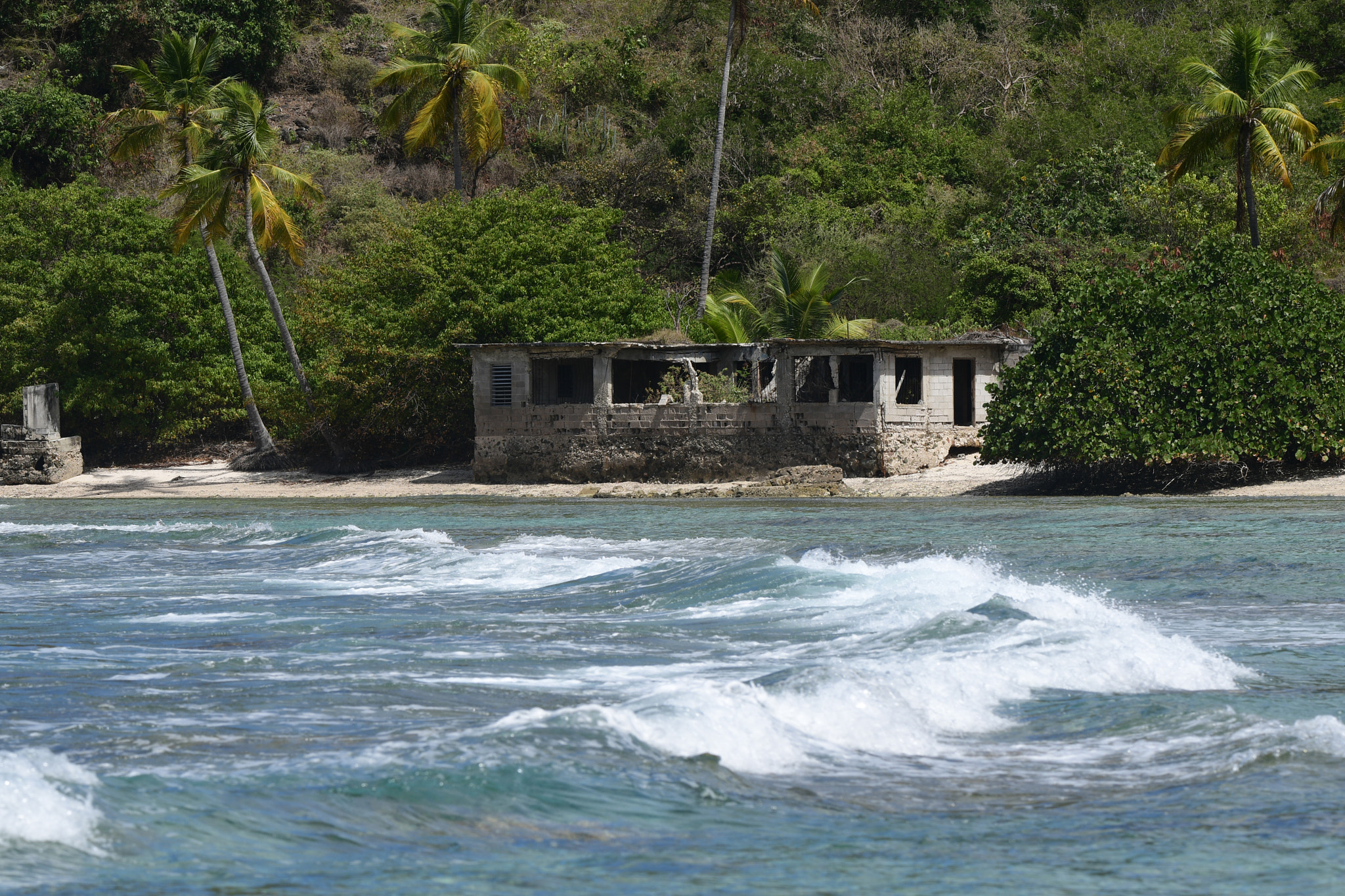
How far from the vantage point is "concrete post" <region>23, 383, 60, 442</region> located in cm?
3384

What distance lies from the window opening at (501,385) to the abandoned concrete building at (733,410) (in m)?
0.02

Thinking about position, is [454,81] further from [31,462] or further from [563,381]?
[31,462]

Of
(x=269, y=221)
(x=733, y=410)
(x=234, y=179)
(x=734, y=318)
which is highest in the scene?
(x=234, y=179)

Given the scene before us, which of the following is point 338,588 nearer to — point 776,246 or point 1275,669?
point 1275,669

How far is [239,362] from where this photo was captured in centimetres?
3434

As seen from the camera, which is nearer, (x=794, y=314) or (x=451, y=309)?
(x=451, y=309)

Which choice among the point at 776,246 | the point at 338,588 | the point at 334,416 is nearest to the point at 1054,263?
the point at 776,246

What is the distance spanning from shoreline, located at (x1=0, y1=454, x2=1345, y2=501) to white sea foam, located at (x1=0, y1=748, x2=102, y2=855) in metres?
21.0

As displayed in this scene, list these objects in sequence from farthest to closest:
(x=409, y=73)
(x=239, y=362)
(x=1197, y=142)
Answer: (x=409, y=73) < (x=239, y=362) < (x=1197, y=142)

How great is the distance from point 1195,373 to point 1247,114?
21.9 feet

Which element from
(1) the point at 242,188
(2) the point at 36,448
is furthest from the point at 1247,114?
(2) the point at 36,448

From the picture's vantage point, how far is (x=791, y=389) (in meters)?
28.8

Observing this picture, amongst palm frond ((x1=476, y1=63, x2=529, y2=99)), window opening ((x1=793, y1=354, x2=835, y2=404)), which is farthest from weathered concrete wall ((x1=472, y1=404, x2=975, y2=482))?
palm frond ((x1=476, y1=63, x2=529, y2=99))

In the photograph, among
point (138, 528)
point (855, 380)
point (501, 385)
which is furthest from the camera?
point (855, 380)
